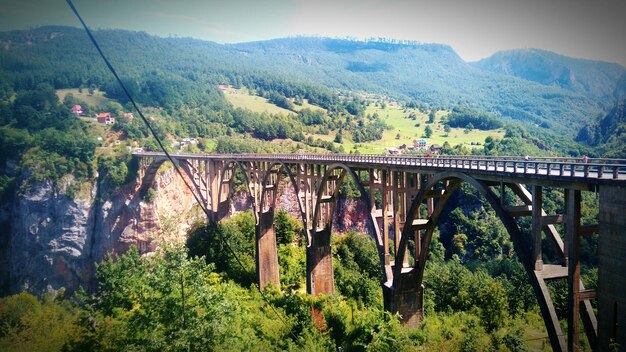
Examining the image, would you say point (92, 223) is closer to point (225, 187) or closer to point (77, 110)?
point (77, 110)

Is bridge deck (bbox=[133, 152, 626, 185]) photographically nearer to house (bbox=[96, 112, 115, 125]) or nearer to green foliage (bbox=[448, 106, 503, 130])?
house (bbox=[96, 112, 115, 125])

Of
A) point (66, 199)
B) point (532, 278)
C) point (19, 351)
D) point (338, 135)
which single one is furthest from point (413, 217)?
point (338, 135)

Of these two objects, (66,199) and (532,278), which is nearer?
(532,278)

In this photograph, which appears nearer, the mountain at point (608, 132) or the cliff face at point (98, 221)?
the cliff face at point (98, 221)

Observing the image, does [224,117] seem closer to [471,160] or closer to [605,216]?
[471,160]

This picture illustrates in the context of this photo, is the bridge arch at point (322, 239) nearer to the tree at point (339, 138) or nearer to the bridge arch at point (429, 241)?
the bridge arch at point (429, 241)

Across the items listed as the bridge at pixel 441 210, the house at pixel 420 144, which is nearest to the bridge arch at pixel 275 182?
the bridge at pixel 441 210
